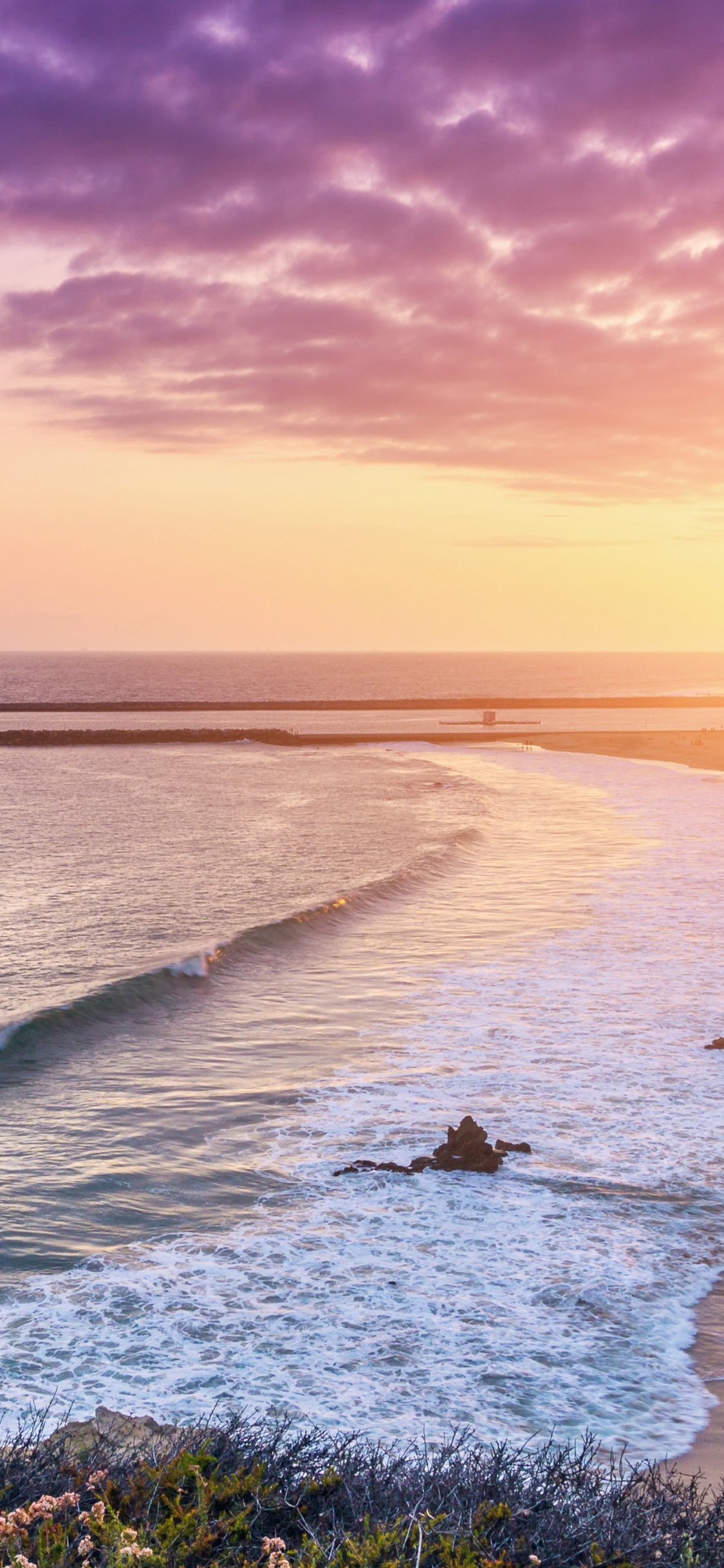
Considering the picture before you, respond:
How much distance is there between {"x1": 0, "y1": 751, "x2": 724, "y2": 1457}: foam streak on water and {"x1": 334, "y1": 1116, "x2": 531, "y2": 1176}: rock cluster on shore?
0.17 metres

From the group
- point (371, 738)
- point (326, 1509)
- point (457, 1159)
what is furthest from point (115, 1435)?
point (371, 738)

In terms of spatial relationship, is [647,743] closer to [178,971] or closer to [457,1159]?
[178,971]

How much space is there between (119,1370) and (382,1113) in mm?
5695

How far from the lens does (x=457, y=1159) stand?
455 inches

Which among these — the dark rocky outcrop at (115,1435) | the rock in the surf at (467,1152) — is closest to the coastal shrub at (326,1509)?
the dark rocky outcrop at (115,1435)

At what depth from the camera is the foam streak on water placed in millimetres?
7855

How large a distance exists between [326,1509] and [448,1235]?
15.3 feet

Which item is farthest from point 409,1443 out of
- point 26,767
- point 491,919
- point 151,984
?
point 26,767

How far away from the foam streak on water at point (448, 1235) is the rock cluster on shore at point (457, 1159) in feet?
0.56

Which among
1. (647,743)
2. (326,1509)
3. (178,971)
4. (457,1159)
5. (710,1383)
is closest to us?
(326,1509)

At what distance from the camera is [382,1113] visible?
13352 mm

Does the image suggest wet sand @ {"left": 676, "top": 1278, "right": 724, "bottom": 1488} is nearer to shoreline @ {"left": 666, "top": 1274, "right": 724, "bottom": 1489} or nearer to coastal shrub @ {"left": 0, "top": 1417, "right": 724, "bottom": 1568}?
shoreline @ {"left": 666, "top": 1274, "right": 724, "bottom": 1489}

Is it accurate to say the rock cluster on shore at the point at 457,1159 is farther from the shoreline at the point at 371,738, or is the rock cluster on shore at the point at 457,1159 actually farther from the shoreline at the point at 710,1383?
the shoreline at the point at 371,738

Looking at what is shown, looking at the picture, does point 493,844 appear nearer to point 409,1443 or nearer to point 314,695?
point 409,1443
